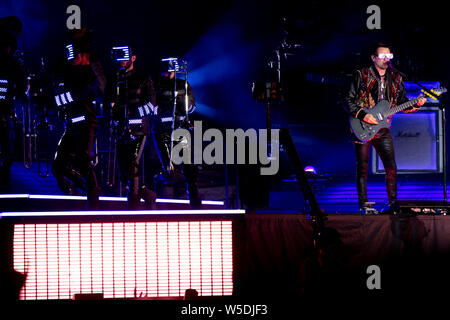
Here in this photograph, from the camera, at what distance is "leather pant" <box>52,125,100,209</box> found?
20.0 ft

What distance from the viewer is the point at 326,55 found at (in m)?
11.3

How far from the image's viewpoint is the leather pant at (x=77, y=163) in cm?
609

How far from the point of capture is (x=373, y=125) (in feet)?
22.6

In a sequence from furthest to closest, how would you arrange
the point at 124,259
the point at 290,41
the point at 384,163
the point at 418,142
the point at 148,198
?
the point at 290,41
the point at 418,142
the point at 384,163
the point at 148,198
the point at 124,259

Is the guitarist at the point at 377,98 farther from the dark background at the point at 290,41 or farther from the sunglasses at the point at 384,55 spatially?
the dark background at the point at 290,41

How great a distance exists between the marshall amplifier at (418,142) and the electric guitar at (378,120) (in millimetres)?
2813

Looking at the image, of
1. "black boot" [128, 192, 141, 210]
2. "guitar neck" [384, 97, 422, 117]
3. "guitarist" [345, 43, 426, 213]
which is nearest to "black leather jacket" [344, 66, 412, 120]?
"guitarist" [345, 43, 426, 213]

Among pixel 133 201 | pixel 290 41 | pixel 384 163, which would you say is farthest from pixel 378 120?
pixel 290 41

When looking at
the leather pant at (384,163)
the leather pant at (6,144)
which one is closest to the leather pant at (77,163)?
the leather pant at (6,144)

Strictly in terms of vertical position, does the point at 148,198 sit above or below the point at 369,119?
below

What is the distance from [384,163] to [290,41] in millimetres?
4192

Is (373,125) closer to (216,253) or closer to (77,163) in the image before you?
(216,253)

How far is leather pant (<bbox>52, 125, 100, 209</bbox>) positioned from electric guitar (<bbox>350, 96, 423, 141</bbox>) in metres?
3.58

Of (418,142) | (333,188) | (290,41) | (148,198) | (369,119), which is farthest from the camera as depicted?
(290,41)
